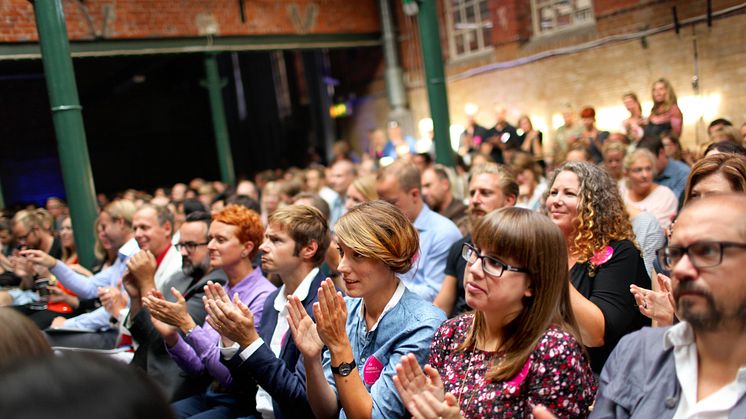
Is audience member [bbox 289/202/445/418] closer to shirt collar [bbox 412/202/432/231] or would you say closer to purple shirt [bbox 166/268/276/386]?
purple shirt [bbox 166/268/276/386]

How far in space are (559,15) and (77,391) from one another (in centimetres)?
1256

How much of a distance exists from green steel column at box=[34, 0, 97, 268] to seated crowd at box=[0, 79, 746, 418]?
57 cm

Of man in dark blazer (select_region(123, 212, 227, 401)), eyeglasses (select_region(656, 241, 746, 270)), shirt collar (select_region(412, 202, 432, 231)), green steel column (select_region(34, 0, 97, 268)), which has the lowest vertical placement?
man in dark blazer (select_region(123, 212, 227, 401))

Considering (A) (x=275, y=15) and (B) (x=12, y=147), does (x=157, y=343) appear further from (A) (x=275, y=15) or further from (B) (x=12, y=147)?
(B) (x=12, y=147)

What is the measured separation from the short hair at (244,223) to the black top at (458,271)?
121 centimetres

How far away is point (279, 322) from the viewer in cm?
341

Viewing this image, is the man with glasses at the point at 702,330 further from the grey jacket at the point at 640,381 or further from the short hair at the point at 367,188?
the short hair at the point at 367,188

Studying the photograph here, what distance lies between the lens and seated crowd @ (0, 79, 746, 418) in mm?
1670

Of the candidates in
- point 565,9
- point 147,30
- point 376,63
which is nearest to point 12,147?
point 147,30

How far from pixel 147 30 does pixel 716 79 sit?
9453 mm

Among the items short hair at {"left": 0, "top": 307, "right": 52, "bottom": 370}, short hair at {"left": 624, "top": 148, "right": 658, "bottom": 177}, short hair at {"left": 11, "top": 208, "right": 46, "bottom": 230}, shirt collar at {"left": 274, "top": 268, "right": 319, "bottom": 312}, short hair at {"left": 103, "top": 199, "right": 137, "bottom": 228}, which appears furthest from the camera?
short hair at {"left": 11, "top": 208, "right": 46, "bottom": 230}

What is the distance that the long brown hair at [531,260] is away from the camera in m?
2.20

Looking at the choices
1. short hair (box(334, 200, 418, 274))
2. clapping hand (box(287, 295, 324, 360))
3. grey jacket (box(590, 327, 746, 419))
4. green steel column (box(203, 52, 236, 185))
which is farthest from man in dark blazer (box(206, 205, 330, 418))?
green steel column (box(203, 52, 236, 185))

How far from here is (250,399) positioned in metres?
3.58
